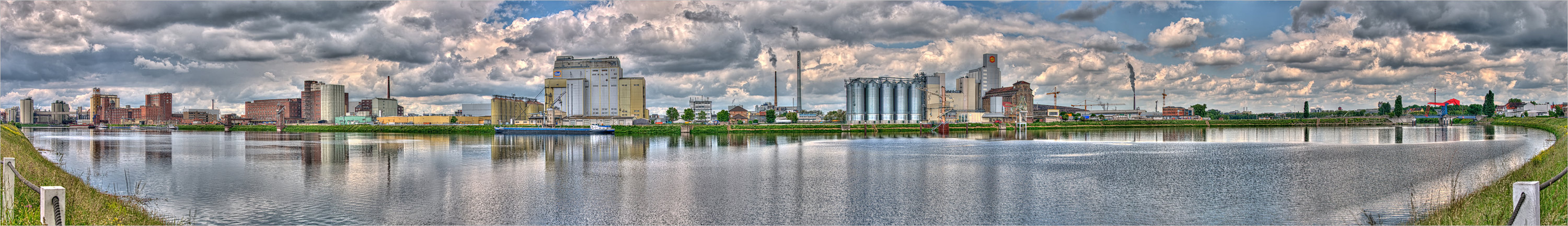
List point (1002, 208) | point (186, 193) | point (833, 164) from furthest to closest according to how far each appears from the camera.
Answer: point (833, 164) < point (186, 193) < point (1002, 208)

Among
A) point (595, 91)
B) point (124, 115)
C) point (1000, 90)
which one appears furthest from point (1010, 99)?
point (124, 115)

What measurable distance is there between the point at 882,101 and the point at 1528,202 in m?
114

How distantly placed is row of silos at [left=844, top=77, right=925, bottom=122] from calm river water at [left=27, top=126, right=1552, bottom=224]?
78.8 meters

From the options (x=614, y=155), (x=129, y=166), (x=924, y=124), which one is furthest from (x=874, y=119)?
(x=129, y=166)

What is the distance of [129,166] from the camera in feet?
88.6

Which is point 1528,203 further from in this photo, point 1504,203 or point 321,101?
point 321,101

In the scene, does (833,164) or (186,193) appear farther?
(833,164)

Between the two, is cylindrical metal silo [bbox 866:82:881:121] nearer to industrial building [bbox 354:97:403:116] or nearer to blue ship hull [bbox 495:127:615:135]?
blue ship hull [bbox 495:127:615:135]

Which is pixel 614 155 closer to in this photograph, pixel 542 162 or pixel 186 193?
pixel 542 162

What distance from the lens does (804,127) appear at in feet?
262

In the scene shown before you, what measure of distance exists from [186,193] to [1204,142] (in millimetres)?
47214

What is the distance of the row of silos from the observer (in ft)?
389

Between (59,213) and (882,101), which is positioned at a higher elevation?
(882,101)

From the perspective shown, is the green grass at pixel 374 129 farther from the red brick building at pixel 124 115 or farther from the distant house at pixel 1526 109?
the distant house at pixel 1526 109
